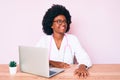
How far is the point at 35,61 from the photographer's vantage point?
1.49 metres

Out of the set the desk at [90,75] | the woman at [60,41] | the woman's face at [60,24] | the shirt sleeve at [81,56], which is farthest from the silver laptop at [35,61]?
the woman's face at [60,24]

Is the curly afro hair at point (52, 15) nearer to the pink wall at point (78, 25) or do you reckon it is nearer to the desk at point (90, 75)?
the pink wall at point (78, 25)

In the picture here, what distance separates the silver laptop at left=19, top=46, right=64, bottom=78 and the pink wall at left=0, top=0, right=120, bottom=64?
93 centimetres

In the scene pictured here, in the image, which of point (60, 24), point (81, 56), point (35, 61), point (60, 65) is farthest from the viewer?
point (60, 24)

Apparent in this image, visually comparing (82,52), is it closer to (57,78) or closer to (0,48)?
(57,78)

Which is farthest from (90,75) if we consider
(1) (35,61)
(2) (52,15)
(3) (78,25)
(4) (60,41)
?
(3) (78,25)

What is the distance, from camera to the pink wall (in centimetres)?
238

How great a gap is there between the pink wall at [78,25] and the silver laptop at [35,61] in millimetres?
926

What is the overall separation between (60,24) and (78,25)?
0.41 metres

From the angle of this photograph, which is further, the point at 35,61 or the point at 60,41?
the point at 60,41

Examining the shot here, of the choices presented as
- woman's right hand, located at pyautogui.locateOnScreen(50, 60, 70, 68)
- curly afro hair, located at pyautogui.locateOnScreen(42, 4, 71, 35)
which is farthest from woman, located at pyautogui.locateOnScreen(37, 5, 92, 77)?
woman's right hand, located at pyautogui.locateOnScreen(50, 60, 70, 68)

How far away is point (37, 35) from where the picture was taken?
99.1 inches

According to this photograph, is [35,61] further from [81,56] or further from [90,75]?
[81,56]

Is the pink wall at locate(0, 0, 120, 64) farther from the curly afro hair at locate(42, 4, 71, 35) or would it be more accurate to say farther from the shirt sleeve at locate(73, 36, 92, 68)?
the shirt sleeve at locate(73, 36, 92, 68)
